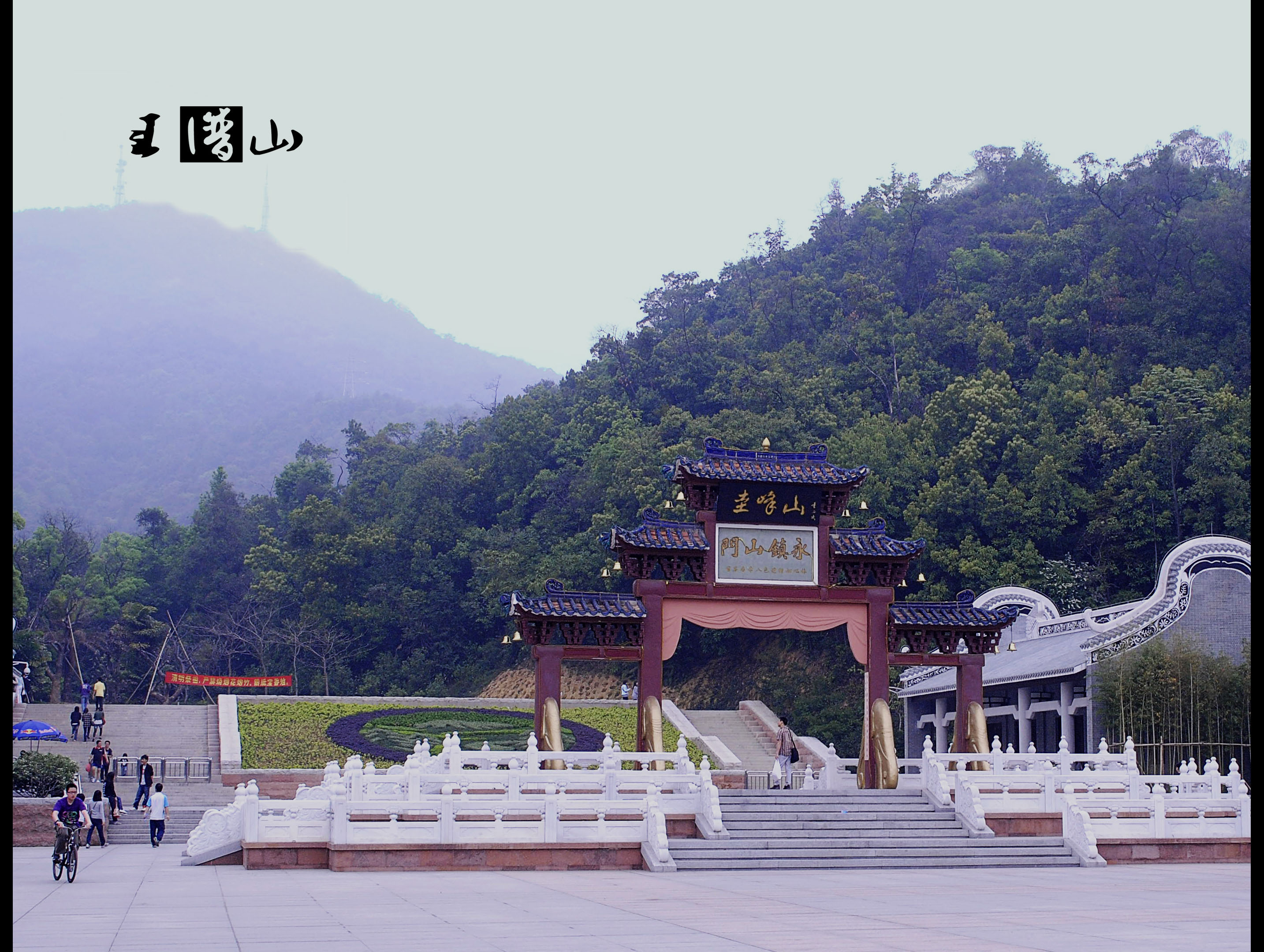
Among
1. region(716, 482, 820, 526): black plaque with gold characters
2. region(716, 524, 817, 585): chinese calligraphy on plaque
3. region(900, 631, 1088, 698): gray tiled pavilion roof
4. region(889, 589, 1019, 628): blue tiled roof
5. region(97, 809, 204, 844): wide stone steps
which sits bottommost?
region(97, 809, 204, 844): wide stone steps

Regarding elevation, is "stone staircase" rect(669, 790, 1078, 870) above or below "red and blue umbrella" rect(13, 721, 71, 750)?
below

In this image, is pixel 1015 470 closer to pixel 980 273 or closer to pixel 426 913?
pixel 980 273

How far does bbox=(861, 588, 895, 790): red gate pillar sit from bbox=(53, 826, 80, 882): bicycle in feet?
40.2

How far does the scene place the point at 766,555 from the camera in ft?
75.3

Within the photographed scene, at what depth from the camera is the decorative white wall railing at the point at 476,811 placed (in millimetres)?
17375

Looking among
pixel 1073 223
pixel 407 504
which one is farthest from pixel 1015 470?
A: pixel 407 504

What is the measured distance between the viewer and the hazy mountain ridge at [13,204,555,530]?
417ft

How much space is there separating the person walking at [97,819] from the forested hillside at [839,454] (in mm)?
23085

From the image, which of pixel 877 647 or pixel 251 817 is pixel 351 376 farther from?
pixel 251 817

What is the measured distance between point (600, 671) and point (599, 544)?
478 centimetres

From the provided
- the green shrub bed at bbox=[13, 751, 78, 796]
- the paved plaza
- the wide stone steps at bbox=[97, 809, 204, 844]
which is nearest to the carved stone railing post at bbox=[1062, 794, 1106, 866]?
the paved plaza

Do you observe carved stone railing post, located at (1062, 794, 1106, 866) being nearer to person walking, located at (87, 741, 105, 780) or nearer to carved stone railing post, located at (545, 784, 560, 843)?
carved stone railing post, located at (545, 784, 560, 843)

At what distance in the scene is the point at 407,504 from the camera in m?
62.8

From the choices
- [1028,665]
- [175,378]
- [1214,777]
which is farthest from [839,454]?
[175,378]
